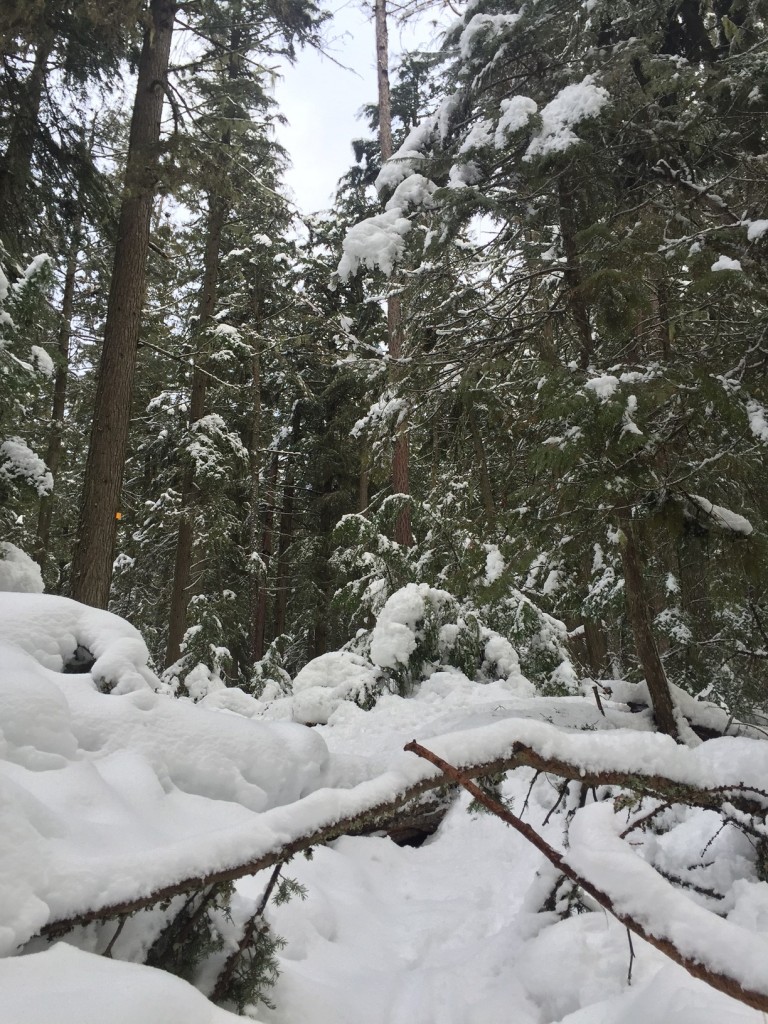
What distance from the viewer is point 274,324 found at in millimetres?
15930

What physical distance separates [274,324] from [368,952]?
49.1 feet

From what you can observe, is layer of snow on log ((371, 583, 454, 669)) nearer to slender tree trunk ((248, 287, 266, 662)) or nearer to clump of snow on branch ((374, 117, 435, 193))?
clump of snow on branch ((374, 117, 435, 193))

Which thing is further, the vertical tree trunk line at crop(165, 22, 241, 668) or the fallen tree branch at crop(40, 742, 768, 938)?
the vertical tree trunk line at crop(165, 22, 241, 668)

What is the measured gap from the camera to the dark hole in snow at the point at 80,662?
155 inches

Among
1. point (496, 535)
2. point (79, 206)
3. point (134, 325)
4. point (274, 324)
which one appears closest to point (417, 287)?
point (496, 535)

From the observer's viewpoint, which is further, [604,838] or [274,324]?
[274,324]

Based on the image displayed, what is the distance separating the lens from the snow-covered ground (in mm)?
1413

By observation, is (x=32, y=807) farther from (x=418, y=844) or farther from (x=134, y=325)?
(x=134, y=325)

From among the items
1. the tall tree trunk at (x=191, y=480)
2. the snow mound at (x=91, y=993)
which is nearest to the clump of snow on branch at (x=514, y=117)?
the snow mound at (x=91, y=993)

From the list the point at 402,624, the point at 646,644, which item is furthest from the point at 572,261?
the point at 402,624

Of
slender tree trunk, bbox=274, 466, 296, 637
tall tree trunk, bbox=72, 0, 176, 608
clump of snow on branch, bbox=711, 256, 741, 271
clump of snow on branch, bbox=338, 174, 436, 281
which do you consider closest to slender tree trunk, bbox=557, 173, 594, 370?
clump of snow on branch, bbox=338, 174, 436, 281

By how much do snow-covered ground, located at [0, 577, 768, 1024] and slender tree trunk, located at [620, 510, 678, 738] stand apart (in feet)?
0.63

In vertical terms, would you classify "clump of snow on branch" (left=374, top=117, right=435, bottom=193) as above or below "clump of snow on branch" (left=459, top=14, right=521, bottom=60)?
below

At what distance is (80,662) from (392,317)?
9.07 meters
